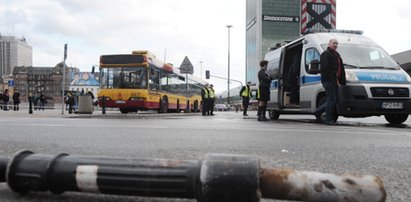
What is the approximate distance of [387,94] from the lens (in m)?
9.02

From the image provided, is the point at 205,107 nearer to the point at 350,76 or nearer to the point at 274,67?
the point at 274,67

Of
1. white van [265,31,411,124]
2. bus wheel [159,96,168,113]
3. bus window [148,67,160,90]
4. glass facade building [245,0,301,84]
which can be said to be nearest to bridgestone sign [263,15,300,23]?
glass facade building [245,0,301,84]

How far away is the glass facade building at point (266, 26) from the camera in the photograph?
5784 cm

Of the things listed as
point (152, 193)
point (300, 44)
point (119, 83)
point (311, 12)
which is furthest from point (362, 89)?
point (119, 83)

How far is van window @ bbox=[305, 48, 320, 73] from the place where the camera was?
10492 mm

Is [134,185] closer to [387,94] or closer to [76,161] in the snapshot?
[76,161]

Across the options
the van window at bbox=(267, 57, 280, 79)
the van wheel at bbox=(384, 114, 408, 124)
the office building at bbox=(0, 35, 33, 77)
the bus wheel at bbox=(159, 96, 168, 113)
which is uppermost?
the office building at bbox=(0, 35, 33, 77)

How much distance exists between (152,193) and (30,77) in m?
161

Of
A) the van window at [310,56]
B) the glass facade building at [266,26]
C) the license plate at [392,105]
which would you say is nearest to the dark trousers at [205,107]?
the van window at [310,56]

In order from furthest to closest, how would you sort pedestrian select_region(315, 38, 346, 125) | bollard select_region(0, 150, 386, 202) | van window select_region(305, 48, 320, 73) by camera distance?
van window select_region(305, 48, 320, 73)
pedestrian select_region(315, 38, 346, 125)
bollard select_region(0, 150, 386, 202)

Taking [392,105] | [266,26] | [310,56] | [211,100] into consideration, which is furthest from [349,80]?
[266,26]

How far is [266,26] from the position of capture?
8031 centimetres

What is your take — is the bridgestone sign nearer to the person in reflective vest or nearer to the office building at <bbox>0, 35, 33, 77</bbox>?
the person in reflective vest

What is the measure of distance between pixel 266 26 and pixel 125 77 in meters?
63.5
